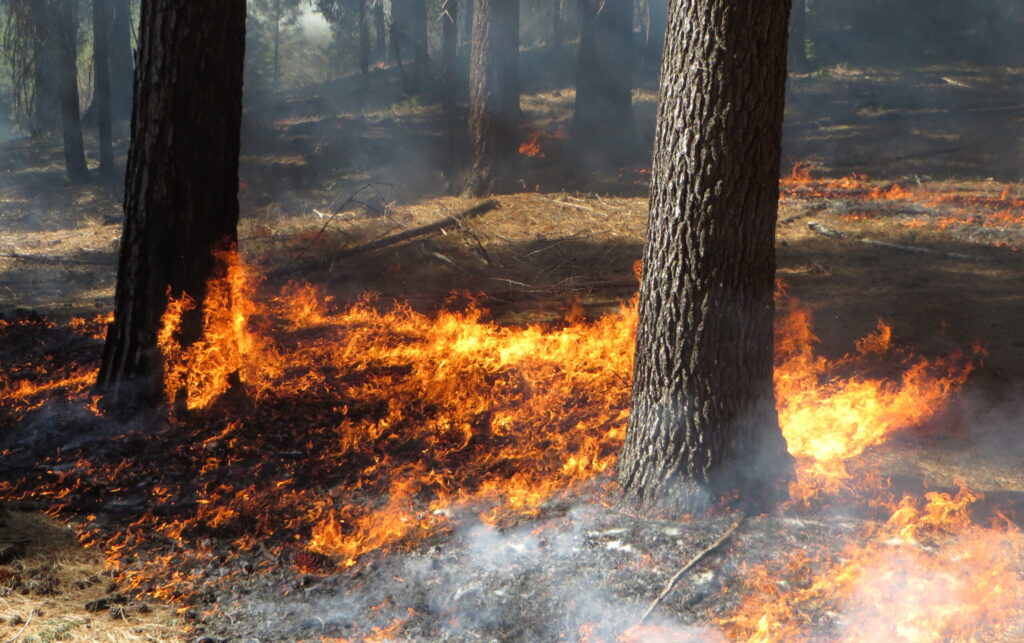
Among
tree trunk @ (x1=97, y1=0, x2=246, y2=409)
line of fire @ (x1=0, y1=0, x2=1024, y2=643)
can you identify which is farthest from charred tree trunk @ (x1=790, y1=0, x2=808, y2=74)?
tree trunk @ (x1=97, y1=0, x2=246, y2=409)

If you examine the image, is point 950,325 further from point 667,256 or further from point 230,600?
point 230,600

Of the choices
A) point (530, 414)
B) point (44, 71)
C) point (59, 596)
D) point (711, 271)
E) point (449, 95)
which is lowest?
point (59, 596)

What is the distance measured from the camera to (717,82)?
3.93 metres

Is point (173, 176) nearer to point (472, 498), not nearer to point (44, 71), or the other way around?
point (472, 498)

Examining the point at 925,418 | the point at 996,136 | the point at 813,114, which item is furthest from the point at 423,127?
the point at 925,418

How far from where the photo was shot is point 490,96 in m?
12.6

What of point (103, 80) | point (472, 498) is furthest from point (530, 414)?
point (103, 80)

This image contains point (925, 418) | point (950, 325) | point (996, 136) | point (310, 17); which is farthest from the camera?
point (310, 17)

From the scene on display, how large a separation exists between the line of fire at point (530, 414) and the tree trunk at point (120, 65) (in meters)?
14.1

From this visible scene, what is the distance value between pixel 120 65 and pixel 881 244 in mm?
21698

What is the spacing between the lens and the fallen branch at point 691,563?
372cm

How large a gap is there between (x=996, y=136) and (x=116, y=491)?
16.5 metres

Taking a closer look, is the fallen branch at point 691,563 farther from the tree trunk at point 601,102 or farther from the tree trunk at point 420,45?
the tree trunk at point 420,45

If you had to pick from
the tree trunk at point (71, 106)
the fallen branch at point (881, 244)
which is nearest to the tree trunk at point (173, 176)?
the fallen branch at point (881, 244)
